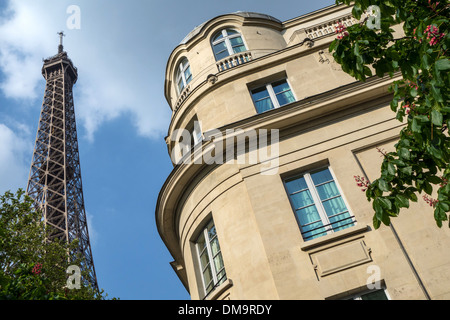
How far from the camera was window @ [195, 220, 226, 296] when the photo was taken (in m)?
12.1

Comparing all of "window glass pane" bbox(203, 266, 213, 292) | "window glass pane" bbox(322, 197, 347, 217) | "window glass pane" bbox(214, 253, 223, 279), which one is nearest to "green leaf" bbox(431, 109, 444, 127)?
"window glass pane" bbox(322, 197, 347, 217)

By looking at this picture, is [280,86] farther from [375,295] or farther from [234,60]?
[375,295]

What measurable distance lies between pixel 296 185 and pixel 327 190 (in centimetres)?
92

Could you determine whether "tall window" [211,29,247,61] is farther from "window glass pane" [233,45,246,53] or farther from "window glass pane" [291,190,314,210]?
"window glass pane" [291,190,314,210]

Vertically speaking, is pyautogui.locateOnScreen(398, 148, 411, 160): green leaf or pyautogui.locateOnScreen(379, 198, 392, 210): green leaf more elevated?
pyautogui.locateOnScreen(398, 148, 411, 160): green leaf

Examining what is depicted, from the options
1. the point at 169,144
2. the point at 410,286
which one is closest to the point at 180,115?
the point at 169,144

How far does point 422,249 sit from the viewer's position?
31.1ft

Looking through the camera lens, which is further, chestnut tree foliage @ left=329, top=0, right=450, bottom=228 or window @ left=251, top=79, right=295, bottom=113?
window @ left=251, top=79, right=295, bottom=113

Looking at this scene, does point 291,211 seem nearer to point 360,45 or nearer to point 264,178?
point 264,178

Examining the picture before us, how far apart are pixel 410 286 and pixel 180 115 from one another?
1006cm

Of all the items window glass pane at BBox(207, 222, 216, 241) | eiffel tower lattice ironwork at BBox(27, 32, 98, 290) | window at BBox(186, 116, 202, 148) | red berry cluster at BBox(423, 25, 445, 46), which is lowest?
red berry cluster at BBox(423, 25, 445, 46)

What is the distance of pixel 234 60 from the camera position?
51.8ft

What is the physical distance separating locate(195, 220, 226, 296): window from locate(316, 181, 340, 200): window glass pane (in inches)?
136

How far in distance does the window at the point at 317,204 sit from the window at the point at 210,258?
276cm
